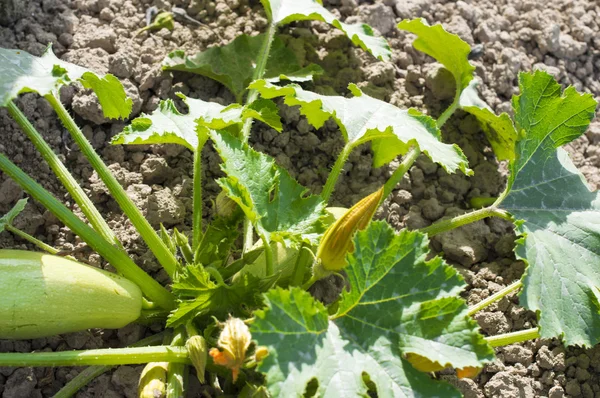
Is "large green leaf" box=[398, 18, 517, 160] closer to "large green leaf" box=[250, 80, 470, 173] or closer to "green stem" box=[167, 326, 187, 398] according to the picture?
"large green leaf" box=[250, 80, 470, 173]

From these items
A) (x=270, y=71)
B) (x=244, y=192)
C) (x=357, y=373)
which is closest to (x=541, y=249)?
(x=357, y=373)

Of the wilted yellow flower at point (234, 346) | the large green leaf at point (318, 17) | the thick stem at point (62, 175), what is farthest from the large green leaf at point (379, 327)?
the large green leaf at point (318, 17)

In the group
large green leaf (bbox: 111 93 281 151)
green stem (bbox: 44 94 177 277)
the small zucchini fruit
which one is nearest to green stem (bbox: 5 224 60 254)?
the small zucchini fruit

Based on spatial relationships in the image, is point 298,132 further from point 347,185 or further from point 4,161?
point 4,161

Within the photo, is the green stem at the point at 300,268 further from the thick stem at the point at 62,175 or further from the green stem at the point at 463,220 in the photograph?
the thick stem at the point at 62,175

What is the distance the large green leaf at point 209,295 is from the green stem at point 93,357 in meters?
0.10

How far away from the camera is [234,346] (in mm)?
1692

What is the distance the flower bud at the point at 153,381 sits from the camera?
1.93 meters

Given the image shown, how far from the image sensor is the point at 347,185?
2.71 m

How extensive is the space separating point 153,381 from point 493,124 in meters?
1.49

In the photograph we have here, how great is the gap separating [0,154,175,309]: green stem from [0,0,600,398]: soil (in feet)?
0.56

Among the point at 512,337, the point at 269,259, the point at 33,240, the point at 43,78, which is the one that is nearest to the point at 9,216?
the point at 33,240

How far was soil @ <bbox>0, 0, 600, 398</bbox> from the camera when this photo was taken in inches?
94.2

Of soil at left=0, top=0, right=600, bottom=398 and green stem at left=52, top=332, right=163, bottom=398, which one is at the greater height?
soil at left=0, top=0, right=600, bottom=398
